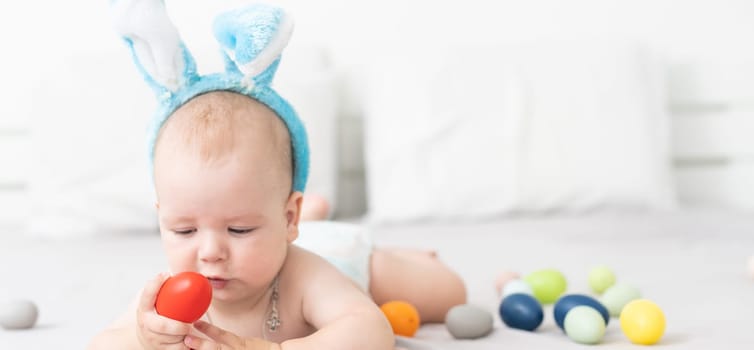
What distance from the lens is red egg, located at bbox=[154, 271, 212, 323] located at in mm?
855

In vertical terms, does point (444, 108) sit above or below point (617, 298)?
above

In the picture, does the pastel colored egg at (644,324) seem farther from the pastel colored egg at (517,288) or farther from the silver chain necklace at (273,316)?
the silver chain necklace at (273,316)

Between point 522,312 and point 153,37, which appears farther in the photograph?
point 522,312

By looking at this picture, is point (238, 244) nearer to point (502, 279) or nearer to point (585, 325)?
point (585, 325)

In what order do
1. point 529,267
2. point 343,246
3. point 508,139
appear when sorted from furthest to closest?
point 508,139 → point 529,267 → point 343,246

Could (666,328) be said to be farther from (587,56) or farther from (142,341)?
(587,56)

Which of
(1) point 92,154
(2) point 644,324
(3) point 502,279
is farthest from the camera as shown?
(1) point 92,154

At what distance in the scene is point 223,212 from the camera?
3.05ft

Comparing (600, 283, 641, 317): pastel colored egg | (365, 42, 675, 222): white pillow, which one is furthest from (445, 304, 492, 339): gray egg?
(365, 42, 675, 222): white pillow

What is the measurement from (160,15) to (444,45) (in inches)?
72.5

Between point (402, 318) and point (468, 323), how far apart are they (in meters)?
0.09

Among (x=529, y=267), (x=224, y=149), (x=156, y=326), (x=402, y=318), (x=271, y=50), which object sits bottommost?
(x=529, y=267)

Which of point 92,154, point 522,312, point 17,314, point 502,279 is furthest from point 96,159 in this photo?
point 522,312

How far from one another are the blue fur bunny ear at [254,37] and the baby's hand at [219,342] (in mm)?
289
